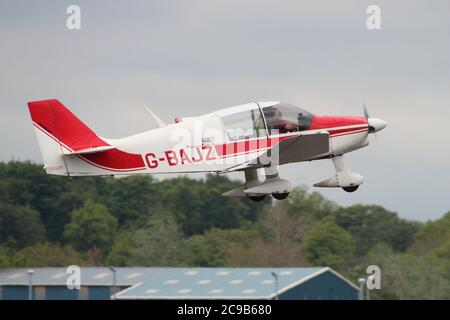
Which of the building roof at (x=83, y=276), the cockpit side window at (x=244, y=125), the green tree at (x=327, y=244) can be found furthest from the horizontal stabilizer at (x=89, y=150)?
the green tree at (x=327, y=244)

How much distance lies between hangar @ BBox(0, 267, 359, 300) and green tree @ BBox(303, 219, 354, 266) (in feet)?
27.2

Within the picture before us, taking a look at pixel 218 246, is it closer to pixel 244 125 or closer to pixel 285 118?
pixel 285 118

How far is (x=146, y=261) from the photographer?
5428 centimetres

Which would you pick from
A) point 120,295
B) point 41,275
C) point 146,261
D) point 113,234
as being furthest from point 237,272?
point 113,234

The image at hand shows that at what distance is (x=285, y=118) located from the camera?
2264cm

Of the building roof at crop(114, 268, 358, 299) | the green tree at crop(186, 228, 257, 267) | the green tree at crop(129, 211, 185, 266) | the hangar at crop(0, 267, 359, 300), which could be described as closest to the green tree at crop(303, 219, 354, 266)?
the green tree at crop(186, 228, 257, 267)

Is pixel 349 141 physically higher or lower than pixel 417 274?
higher

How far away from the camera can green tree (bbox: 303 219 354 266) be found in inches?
2094

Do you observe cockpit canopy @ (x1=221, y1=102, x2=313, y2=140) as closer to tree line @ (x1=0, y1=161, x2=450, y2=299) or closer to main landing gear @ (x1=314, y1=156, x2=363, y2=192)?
main landing gear @ (x1=314, y1=156, x2=363, y2=192)

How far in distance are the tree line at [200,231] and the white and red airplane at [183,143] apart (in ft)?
79.4

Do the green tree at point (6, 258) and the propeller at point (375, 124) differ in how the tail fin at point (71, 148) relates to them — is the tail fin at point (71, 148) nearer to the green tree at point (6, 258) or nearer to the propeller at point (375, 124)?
the propeller at point (375, 124)

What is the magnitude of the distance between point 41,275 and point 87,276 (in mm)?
1742

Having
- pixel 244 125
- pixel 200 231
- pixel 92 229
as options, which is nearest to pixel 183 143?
pixel 244 125
